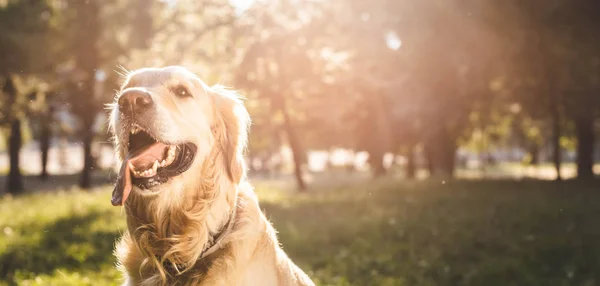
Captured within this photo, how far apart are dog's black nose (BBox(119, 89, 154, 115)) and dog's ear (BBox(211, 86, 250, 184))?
0.59 m

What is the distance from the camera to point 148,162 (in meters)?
3.26

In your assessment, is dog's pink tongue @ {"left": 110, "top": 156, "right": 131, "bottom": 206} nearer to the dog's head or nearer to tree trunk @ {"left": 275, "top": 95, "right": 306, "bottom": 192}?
the dog's head

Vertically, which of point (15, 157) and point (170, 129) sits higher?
point (170, 129)

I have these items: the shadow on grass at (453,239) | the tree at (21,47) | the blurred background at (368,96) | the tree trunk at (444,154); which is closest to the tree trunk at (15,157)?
the blurred background at (368,96)

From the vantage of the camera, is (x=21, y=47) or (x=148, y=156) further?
(x=21, y=47)

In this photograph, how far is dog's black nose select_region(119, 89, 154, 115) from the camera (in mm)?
3104

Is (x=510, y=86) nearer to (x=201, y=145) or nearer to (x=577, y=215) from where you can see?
(x=577, y=215)

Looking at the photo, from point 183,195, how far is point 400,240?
22.0 feet

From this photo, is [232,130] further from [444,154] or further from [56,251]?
[444,154]

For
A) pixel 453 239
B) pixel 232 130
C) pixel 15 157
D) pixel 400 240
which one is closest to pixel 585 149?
pixel 453 239

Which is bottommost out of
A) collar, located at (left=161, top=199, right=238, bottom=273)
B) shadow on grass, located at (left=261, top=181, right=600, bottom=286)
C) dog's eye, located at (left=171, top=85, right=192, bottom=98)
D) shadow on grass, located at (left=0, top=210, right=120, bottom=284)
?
shadow on grass, located at (left=261, top=181, right=600, bottom=286)

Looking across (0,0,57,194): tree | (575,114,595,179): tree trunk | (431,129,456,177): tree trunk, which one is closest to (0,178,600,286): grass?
(575,114,595,179): tree trunk

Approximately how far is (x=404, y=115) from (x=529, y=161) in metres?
41.7

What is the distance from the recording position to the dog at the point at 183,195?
3.20 metres
